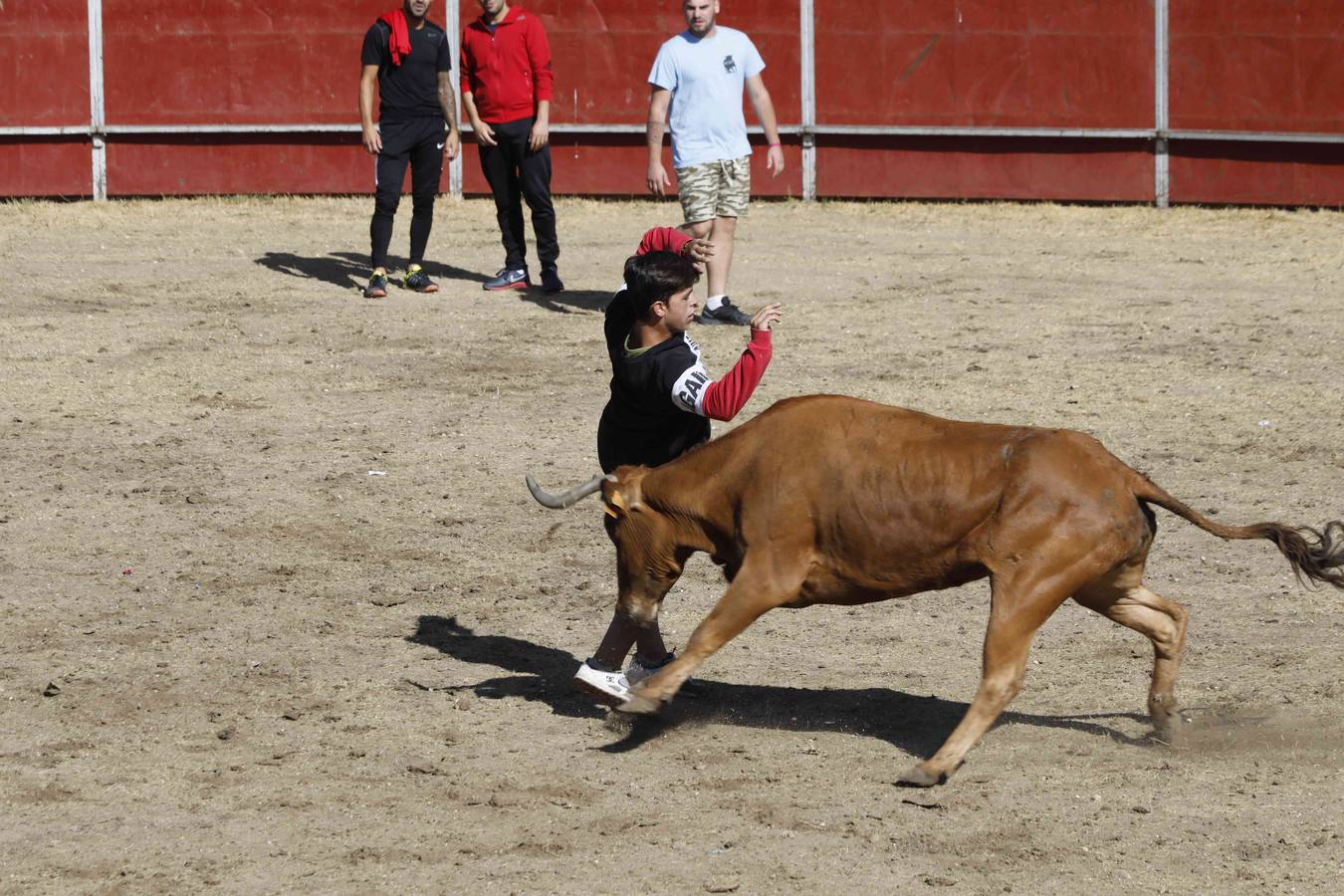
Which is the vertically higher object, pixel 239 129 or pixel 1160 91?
pixel 1160 91

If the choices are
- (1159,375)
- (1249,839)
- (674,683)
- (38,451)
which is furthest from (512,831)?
(1159,375)

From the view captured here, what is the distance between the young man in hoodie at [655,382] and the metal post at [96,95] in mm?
11273

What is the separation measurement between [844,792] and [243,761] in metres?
1.83

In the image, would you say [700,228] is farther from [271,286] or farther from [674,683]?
[674,683]

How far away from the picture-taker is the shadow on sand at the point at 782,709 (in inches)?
240

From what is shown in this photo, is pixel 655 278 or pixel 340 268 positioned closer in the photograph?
pixel 655 278

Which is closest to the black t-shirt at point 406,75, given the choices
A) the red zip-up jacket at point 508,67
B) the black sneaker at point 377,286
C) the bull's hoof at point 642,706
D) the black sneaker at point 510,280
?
the red zip-up jacket at point 508,67

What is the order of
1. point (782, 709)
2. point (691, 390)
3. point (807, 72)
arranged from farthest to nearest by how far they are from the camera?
point (807, 72), point (782, 709), point (691, 390)

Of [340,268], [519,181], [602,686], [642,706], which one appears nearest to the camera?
[642,706]

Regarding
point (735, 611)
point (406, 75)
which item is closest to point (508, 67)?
point (406, 75)

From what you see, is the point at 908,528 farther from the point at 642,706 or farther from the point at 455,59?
the point at 455,59

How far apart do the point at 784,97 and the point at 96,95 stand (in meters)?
5.89

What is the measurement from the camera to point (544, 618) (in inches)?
292

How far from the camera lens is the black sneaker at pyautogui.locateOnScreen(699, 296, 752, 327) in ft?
39.1
